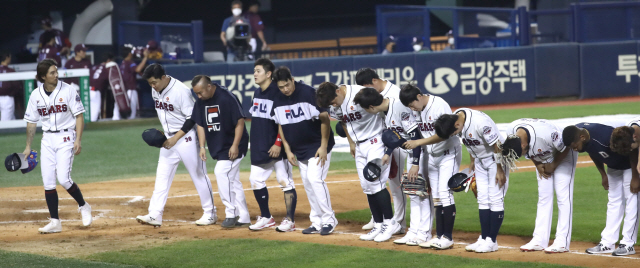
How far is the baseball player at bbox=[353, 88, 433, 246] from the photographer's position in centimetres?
623

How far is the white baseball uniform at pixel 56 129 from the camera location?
739 centimetres

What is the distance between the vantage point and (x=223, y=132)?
7.46 m

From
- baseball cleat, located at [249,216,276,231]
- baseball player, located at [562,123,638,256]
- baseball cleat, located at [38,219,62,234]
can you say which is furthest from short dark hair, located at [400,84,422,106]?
baseball cleat, located at [38,219,62,234]

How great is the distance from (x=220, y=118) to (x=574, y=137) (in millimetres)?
3550

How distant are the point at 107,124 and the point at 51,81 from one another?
10617mm

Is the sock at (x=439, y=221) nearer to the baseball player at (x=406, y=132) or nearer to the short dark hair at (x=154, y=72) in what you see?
the baseball player at (x=406, y=132)

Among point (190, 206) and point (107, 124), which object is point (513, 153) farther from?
point (107, 124)

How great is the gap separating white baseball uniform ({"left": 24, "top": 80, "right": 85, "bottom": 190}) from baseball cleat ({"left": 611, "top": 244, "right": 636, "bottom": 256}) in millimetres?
5270

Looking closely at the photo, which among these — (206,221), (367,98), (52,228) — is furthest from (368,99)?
(52,228)

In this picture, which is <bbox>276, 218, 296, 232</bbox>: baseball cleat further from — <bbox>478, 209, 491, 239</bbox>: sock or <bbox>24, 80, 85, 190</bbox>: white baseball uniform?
<bbox>24, 80, 85, 190</bbox>: white baseball uniform

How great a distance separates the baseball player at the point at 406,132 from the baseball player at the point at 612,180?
1.27m

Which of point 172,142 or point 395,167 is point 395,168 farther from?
point 172,142

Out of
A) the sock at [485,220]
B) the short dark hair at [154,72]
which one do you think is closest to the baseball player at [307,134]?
the short dark hair at [154,72]

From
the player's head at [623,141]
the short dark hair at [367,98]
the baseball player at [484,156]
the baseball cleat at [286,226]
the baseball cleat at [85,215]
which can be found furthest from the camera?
the baseball cleat at [85,215]
